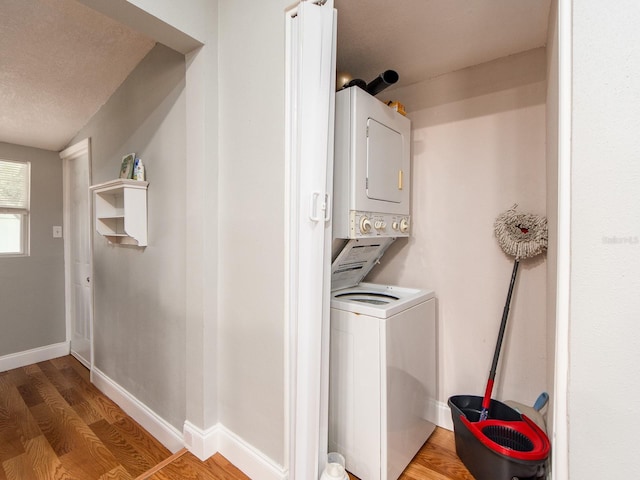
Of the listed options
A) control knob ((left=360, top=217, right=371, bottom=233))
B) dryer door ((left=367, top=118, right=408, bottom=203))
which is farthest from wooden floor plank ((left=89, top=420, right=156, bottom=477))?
dryer door ((left=367, top=118, right=408, bottom=203))

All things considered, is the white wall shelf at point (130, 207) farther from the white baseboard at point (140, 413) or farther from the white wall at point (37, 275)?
the white wall at point (37, 275)

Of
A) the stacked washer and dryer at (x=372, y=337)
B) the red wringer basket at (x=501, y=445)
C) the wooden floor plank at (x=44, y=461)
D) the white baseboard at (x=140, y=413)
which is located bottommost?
the wooden floor plank at (x=44, y=461)

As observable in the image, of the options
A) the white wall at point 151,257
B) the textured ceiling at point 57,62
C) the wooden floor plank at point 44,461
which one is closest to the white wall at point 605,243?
the white wall at point 151,257

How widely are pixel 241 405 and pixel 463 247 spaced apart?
1.57 m

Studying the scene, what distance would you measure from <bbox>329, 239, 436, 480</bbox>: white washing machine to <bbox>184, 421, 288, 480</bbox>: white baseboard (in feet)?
1.11

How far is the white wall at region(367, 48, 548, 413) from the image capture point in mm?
1699

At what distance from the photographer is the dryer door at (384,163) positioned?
162cm

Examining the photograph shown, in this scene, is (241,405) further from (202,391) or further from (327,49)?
(327,49)

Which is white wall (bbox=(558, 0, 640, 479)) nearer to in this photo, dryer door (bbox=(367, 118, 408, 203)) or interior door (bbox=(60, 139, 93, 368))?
dryer door (bbox=(367, 118, 408, 203))

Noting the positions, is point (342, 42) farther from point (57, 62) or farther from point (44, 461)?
point (44, 461)

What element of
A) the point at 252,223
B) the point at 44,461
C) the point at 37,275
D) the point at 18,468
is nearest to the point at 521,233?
the point at 252,223

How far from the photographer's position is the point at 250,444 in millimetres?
1525

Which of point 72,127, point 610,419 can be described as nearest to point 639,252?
point 610,419

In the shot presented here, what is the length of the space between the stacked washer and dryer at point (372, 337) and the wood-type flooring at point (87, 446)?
0.18 meters
